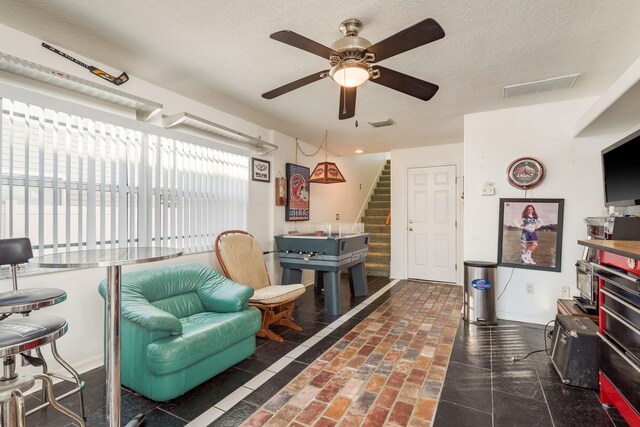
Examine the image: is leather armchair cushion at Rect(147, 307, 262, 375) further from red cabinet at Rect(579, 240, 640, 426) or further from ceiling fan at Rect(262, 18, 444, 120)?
red cabinet at Rect(579, 240, 640, 426)

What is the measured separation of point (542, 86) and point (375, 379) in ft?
10.3

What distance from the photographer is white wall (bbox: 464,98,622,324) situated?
3420 mm

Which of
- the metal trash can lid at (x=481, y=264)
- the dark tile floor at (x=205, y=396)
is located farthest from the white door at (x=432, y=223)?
the dark tile floor at (x=205, y=396)

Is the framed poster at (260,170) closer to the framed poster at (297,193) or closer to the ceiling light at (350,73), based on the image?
the framed poster at (297,193)

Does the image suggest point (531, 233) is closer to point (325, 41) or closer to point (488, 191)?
point (488, 191)

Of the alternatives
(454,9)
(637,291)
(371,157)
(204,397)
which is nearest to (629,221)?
(637,291)

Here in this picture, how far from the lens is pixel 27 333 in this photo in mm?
1188

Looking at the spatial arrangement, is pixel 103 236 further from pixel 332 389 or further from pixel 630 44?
pixel 630 44

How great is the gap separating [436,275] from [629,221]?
3510 millimetres

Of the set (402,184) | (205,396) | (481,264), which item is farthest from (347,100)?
(402,184)

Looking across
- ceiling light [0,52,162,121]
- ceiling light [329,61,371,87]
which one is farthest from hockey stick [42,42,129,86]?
ceiling light [329,61,371,87]

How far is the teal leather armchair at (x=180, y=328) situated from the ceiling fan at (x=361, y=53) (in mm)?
1808

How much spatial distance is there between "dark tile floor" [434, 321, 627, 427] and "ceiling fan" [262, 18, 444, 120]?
2100 mm

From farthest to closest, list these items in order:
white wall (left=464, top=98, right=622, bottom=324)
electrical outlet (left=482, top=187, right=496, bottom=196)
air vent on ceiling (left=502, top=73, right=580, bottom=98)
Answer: electrical outlet (left=482, top=187, right=496, bottom=196), white wall (left=464, top=98, right=622, bottom=324), air vent on ceiling (left=502, top=73, right=580, bottom=98)
